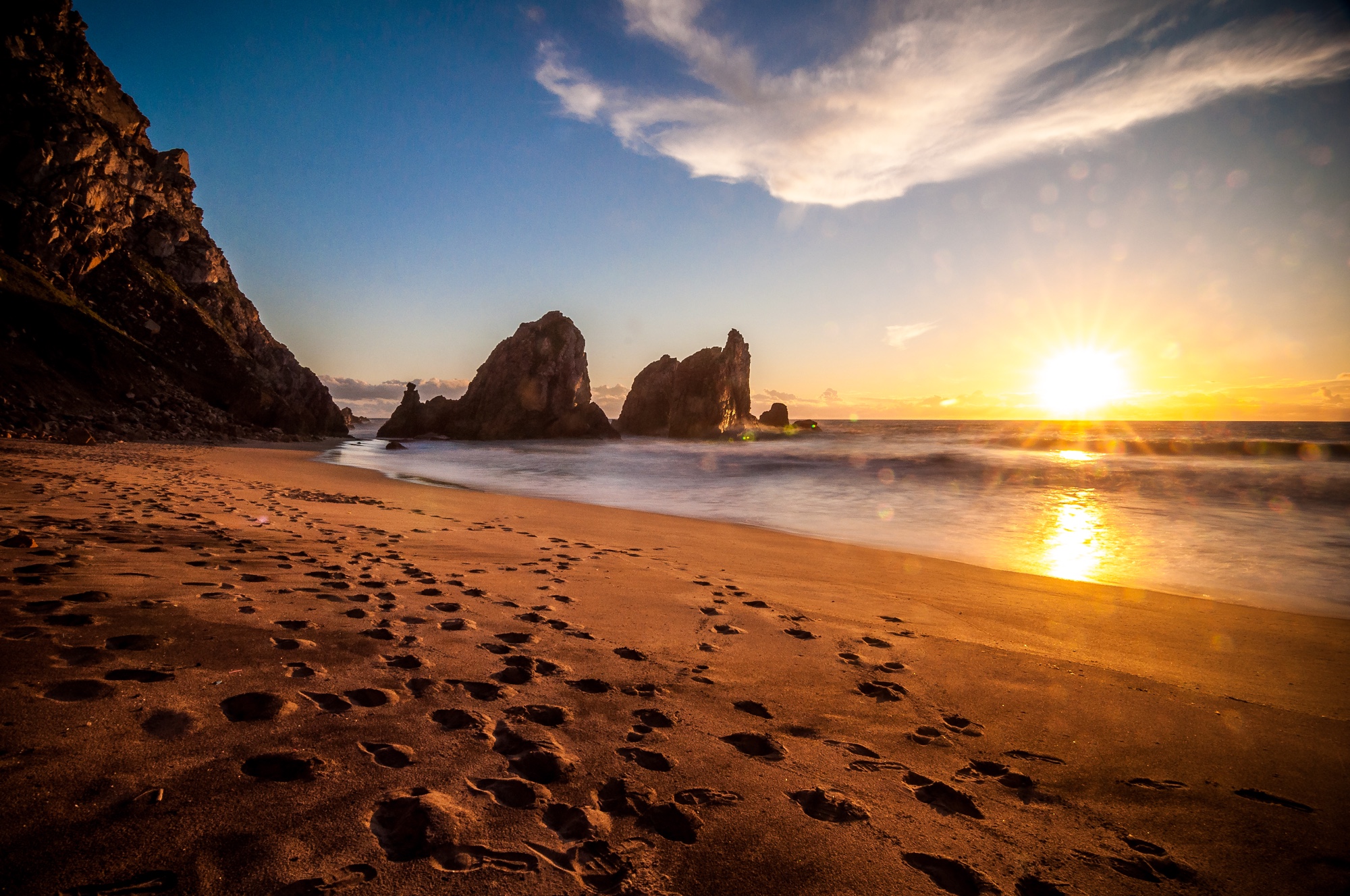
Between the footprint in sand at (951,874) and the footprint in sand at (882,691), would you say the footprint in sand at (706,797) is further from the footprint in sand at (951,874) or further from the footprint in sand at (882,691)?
the footprint in sand at (882,691)

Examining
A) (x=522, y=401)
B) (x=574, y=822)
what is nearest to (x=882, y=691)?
(x=574, y=822)

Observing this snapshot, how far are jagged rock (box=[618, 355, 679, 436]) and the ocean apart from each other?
37.7 meters

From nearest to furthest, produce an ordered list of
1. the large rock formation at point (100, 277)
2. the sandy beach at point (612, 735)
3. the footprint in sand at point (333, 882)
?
the footprint in sand at point (333, 882) → the sandy beach at point (612, 735) → the large rock formation at point (100, 277)

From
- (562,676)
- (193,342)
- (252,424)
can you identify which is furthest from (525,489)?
(193,342)

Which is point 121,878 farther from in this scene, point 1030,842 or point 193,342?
point 193,342

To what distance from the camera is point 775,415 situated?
8619cm

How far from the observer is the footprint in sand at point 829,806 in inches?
76.6

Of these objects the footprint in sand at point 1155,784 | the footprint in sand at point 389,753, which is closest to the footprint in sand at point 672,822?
the footprint in sand at point 389,753

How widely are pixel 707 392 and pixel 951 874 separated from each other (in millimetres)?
63532

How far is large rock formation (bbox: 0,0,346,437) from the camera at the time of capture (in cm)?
1827

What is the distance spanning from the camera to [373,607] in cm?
368

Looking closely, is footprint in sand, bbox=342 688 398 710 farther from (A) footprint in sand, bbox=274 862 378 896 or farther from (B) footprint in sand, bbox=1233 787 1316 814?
(B) footprint in sand, bbox=1233 787 1316 814

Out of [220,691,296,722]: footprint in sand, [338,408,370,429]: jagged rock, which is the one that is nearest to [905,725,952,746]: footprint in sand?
[220,691,296,722]: footprint in sand

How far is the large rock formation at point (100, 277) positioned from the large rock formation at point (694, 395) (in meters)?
39.9
